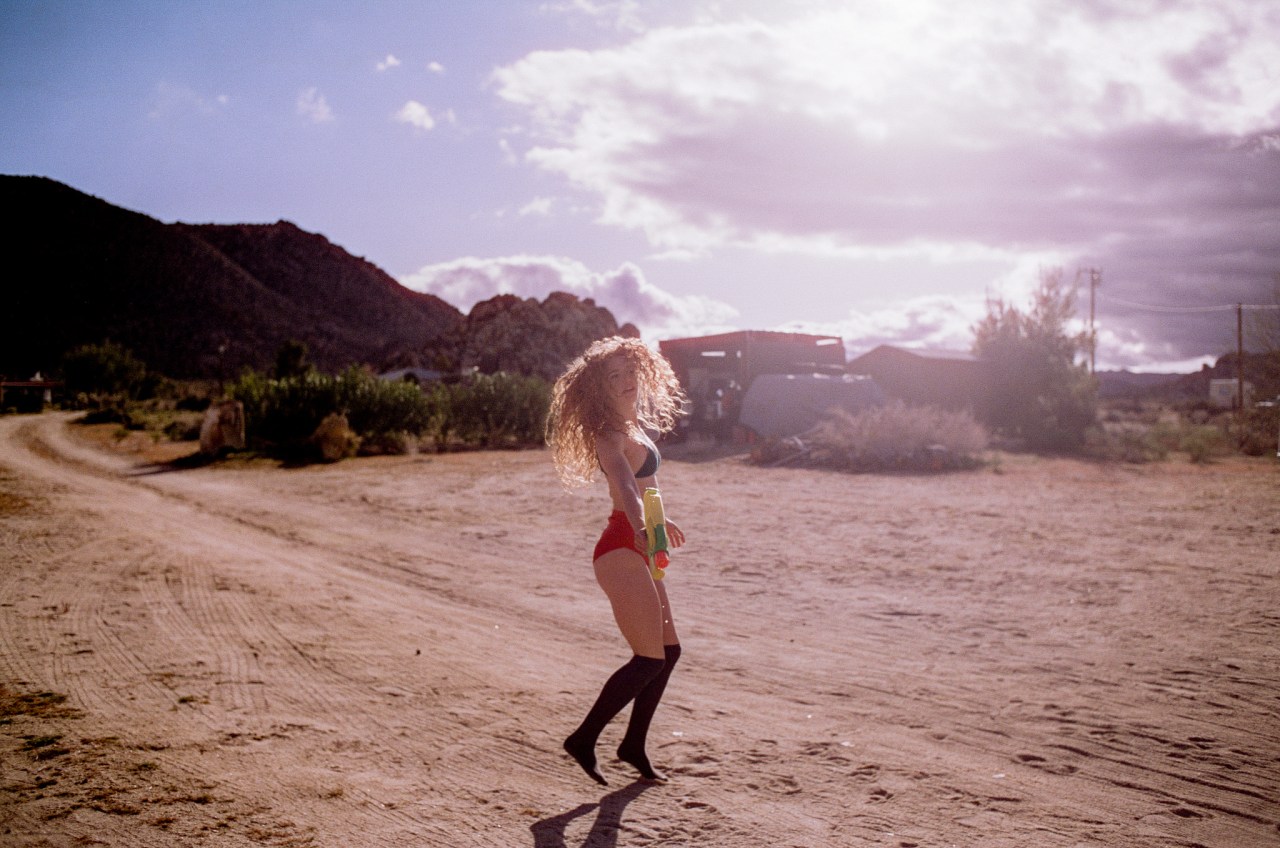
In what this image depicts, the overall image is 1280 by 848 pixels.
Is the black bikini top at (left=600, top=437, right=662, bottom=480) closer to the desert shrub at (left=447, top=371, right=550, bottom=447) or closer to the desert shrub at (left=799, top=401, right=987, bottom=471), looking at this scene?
the desert shrub at (left=799, top=401, right=987, bottom=471)

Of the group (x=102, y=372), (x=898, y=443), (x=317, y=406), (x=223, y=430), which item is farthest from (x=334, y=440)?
(x=102, y=372)

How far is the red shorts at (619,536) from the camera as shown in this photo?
3701mm

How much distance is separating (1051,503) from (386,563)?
9.45 m

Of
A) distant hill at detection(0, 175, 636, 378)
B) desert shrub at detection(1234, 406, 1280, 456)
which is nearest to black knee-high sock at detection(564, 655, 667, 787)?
desert shrub at detection(1234, 406, 1280, 456)

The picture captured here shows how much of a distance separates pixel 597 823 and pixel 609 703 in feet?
1.58

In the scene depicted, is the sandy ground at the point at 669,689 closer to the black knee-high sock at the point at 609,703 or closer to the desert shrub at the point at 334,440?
the black knee-high sock at the point at 609,703

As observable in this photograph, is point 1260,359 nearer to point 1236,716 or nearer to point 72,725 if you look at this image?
point 1236,716

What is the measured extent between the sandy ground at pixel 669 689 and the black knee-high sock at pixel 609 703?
138mm

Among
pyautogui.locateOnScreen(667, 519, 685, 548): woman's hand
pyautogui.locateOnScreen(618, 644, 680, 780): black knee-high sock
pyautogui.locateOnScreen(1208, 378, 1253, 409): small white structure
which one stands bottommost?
pyautogui.locateOnScreen(618, 644, 680, 780): black knee-high sock

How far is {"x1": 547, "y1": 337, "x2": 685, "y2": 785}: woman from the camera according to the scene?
3697 mm

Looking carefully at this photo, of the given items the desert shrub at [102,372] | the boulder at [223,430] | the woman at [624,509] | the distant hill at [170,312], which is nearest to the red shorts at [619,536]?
the woman at [624,509]

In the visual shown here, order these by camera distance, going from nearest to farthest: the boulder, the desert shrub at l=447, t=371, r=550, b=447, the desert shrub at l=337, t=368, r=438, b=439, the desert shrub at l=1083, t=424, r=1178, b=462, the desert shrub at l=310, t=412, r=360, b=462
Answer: the desert shrub at l=310, t=412, r=360, b=462, the boulder, the desert shrub at l=1083, t=424, r=1178, b=462, the desert shrub at l=337, t=368, r=438, b=439, the desert shrub at l=447, t=371, r=550, b=447

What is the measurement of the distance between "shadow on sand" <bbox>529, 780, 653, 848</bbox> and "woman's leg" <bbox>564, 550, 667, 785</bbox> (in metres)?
0.13

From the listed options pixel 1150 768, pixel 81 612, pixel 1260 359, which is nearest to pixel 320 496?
pixel 81 612
